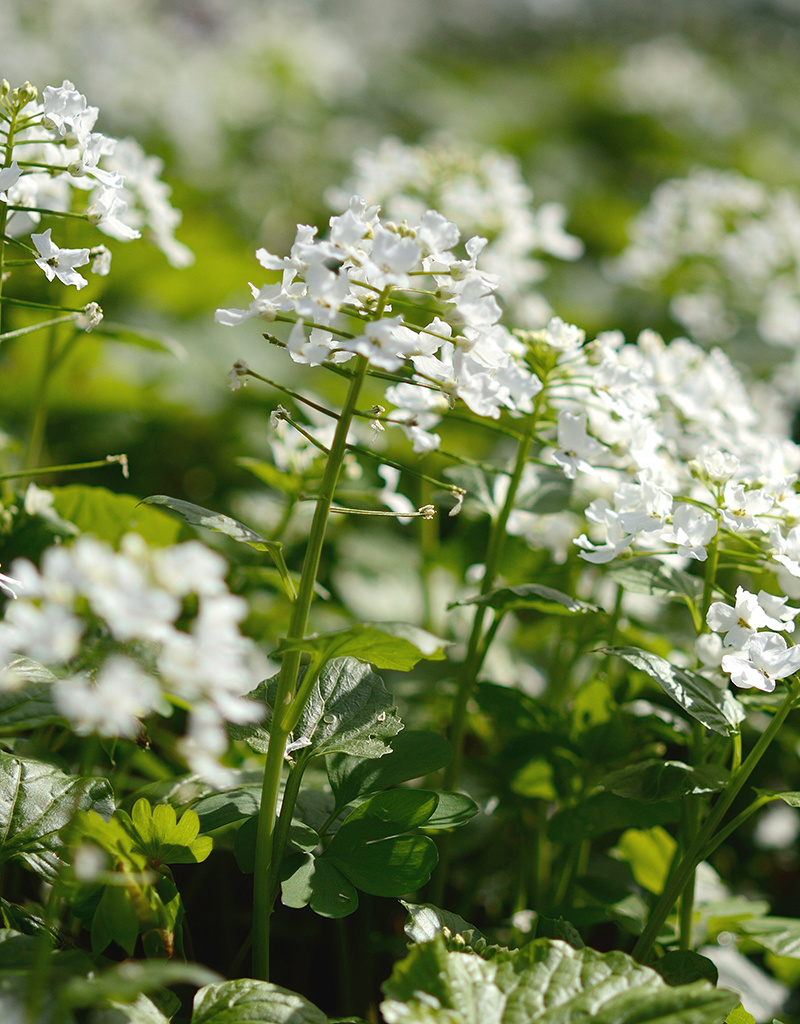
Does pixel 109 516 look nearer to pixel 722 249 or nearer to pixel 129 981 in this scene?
pixel 129 981

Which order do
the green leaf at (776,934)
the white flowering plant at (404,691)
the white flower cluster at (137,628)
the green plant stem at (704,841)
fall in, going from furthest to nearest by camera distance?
the green leaf at (776,934), the green plant stem at (704,841), the white flowering plant at (404,691), the white flower cluster at (137,628)

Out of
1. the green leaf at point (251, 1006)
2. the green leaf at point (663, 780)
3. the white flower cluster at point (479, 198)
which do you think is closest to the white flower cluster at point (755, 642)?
the green leaf at point (663, 780)

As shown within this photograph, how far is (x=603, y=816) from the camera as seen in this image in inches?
50.5

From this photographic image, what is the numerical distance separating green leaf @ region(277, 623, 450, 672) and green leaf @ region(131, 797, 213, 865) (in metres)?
0.25

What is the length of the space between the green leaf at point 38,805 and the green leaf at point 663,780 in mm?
693

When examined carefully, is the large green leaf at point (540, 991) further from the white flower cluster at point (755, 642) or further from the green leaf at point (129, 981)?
the white flower cluster at point (755, 642)

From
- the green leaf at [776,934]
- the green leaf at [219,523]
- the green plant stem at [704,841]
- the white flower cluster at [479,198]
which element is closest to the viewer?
the green leaf at [219,523]

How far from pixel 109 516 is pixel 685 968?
1.18 m

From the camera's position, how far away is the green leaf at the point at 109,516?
158cm

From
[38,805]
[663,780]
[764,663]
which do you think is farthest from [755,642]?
[38,805]

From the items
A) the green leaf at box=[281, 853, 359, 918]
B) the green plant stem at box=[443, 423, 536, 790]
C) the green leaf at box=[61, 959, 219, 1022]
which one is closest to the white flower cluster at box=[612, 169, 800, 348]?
the green plant stem at box=[443, 423, 536, 790]

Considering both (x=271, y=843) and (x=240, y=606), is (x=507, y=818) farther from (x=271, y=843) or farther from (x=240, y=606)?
(x=240, y=606)

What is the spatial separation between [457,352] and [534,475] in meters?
0.63

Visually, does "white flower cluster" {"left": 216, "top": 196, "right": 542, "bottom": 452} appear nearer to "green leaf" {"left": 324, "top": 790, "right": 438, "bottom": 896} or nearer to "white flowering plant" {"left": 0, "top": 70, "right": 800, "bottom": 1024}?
"white flowering plant" {"left": 0, "top": 70, "right": 800, "bottom": 1024}
